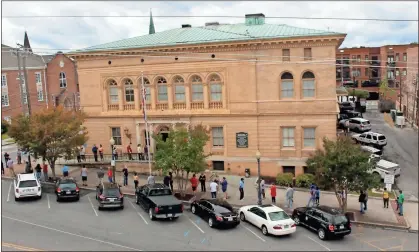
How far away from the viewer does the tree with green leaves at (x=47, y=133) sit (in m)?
30.7

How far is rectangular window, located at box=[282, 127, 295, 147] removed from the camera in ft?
113

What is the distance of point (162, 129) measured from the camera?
124 ft

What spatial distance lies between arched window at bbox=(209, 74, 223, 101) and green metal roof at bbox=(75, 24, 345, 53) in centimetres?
296

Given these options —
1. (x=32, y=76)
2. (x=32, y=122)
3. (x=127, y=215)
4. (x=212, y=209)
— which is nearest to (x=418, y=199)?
(x=212, y=209)

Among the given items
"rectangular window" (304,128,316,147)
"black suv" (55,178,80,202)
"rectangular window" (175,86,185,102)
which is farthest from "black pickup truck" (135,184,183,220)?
"rectangular window" (304,128,316,147)

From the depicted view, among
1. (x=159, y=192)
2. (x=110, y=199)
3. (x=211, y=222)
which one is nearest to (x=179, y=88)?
(x=159, y=192)

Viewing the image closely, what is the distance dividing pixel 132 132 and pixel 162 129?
105 inches

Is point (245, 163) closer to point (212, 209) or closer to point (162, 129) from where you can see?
point (162, 129)

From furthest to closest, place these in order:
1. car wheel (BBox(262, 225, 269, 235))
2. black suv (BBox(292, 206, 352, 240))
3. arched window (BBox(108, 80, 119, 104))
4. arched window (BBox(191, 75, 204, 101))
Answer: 1. arched window (BBox(108, 80, 119, 104))
2. arched window (BBox(191, 75, 204, 101))
3. car wheel (BBox(262, 225, 269, 235))
4. black suv (BBox(292, 206, 352, 240))

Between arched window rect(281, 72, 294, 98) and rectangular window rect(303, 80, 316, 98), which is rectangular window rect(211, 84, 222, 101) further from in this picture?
rectangular window rect(303, 80, 316, 98)

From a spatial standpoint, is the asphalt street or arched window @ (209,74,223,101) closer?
the asphalt street

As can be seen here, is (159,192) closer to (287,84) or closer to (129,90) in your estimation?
(287,84)

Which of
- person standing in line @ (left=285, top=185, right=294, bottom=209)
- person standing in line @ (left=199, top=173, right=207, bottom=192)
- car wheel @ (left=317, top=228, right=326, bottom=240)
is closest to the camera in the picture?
car wheel @ (left=317, top=228, right=326, bottom=240)

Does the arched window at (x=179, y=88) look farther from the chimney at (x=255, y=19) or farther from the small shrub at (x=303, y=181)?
the small shrub at (x=303, y=181)
